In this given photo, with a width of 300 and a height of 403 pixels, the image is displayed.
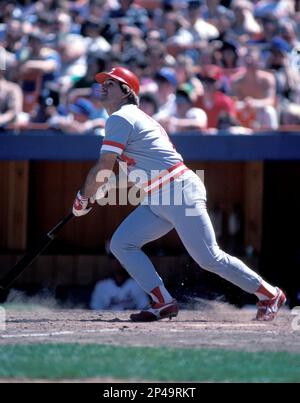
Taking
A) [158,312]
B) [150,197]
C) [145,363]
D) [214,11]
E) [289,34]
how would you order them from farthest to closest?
[214,11] < [289,34] < [158,312] < [150,197] < [145,363]

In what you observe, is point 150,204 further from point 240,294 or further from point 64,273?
point 64,273

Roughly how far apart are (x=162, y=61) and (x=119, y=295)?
11.0 feet

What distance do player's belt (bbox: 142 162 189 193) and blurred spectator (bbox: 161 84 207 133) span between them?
3.56 meters

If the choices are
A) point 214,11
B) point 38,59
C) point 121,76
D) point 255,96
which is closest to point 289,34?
point 255,96

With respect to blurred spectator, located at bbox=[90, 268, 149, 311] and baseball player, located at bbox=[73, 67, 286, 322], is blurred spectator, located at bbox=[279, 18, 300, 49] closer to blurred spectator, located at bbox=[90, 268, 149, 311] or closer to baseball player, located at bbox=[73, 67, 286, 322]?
blurred spectator, located at bbox=[90, 268, 149, 311]

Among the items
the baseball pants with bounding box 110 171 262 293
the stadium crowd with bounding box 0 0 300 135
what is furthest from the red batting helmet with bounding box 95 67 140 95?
the stadium crowd with bounding box 0 0 300 135

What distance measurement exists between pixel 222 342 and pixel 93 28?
7.62 metres

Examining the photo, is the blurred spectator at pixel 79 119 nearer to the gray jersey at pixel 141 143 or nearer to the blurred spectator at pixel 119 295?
the blurred spectator at pixel 119 295

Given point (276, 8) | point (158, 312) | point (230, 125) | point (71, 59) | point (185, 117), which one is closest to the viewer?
point (158, 312)

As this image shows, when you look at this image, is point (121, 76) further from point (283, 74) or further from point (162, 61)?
point (162, 61)

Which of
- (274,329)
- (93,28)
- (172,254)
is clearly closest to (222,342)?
(274,329)

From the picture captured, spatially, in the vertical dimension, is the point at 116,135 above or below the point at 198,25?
below

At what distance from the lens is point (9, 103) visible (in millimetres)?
10969

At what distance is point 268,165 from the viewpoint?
11117mm
